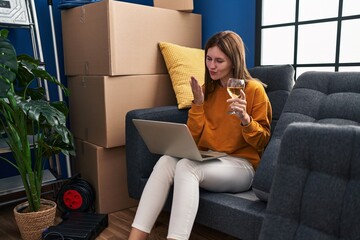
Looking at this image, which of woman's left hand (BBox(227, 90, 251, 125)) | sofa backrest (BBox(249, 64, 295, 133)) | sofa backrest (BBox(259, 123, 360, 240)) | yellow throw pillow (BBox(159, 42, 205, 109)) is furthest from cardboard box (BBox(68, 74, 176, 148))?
sofa backrest (BBox(259, 123, 360, 240))

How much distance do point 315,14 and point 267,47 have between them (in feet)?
1.21

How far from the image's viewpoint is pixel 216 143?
1622 mm

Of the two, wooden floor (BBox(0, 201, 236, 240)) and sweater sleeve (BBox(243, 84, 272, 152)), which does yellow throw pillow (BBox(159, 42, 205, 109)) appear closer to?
sweater sleeve (BBox(243, 84, 272, 152))

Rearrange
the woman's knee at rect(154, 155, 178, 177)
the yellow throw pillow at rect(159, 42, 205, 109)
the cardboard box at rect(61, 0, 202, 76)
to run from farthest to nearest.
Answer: the yellow throw pillow at rect(159, 42, 205, 109) → the cardboard box at rect(61, 0, 202, 76) → the woman's knee at rect(154, 155, 178, 177)

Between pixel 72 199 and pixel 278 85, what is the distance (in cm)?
130

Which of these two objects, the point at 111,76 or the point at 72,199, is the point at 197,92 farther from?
the point at 72,199

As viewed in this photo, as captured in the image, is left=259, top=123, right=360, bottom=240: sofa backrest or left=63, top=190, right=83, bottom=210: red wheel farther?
left=63, top=190, right=83, bottom=210: red wheel

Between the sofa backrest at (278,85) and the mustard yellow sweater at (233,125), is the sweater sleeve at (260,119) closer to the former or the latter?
the mustard yellow sweater at (233,125)

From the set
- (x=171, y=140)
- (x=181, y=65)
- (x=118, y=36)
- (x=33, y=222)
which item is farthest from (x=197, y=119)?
(x=33, y=222)

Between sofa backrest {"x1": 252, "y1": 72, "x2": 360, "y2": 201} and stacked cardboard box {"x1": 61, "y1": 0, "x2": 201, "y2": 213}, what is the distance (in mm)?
898

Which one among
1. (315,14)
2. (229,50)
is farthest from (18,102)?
(315,14)

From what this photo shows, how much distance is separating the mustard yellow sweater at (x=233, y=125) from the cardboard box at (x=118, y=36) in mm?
558

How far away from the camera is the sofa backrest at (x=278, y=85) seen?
172 centimetres

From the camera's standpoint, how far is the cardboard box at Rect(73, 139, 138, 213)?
1984 mm
